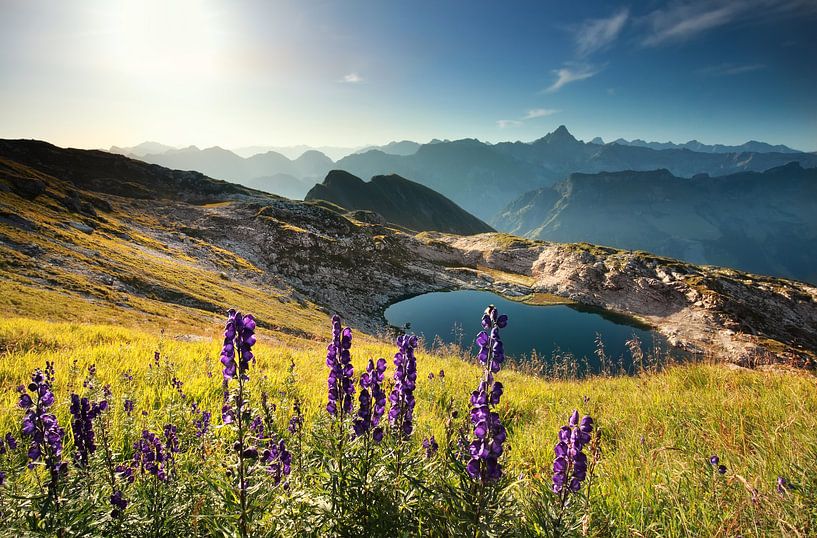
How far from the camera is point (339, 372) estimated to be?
3863 mm

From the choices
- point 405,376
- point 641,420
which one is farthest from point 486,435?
point 641,420

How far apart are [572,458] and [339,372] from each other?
243 centimetres

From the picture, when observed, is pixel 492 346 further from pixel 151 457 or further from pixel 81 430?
pixel 81 430

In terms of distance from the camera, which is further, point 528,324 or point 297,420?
point 528,324

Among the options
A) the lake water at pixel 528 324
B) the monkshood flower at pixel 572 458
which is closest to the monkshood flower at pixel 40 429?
the monkshood flower at pixel 572 458

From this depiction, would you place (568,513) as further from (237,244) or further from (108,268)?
(237,244)

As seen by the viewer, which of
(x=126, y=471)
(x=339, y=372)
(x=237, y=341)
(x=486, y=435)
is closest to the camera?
(x=486, y=435)

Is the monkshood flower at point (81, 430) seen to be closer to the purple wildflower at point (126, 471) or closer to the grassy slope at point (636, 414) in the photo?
the purple wildflower at point (126, 471)

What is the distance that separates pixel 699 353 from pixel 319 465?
79550 millimetres

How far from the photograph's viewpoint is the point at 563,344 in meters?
59.9

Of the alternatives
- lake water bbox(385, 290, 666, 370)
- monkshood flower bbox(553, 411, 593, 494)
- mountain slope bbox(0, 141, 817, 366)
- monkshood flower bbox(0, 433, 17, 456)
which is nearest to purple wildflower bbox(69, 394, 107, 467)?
monkshood flower bbox(0, 433, 17, 456)

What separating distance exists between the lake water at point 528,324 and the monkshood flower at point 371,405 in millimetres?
50466

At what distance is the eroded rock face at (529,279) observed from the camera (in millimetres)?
65762

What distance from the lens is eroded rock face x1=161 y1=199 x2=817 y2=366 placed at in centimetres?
6576
